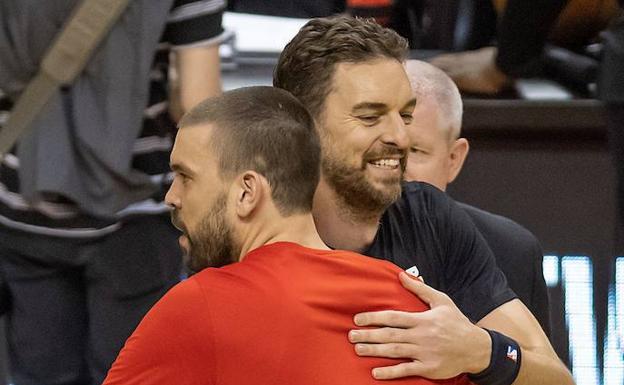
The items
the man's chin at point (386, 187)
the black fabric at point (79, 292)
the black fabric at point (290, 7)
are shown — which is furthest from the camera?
the black fabric at point (290, 7)

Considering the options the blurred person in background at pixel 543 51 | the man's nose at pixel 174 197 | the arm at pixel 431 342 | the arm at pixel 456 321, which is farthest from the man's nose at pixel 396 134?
the blurred person in background at pixel 543 51

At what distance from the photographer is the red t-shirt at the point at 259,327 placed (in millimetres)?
2021

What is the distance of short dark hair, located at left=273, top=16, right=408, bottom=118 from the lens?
2.55 meters

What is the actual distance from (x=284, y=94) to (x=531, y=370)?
2.13 feet

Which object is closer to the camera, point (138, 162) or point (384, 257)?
point (384, 257)

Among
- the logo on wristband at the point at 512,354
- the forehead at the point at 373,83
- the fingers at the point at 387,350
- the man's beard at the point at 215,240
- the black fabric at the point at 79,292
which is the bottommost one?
the black fabric at the point at 79,292

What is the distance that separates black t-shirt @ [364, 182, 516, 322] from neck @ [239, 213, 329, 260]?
1.44 ft

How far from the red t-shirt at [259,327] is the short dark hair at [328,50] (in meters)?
0.51

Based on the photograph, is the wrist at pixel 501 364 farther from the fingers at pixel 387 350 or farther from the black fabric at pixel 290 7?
the black fabric at pixel 290 7

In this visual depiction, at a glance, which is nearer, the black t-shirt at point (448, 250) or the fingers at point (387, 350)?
the fingers at point (387, 350)

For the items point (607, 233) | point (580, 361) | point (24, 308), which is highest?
point (24, 308)

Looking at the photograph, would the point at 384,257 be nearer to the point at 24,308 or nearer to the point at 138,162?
the point at 138,162

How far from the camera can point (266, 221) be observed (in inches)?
85.4

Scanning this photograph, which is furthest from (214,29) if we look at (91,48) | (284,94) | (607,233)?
(607,233)
